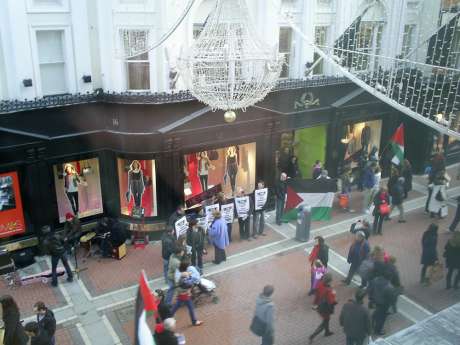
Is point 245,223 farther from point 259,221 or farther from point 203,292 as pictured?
point 203,292

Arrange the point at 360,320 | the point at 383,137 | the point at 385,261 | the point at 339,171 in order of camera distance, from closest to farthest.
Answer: the point at 360,320
the point at 385,261
the point at 339,171
the point at 383,137

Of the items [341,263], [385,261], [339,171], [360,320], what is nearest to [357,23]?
[339,171]

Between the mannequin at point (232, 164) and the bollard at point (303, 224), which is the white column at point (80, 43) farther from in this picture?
the bollard at point (303, 224)

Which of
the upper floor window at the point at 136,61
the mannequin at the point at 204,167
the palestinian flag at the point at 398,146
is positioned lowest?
the mannequin at the point at 204,167

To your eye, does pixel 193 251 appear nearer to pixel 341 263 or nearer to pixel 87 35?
pixel 341 263

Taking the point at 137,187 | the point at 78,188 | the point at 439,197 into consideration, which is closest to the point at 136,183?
the point at 137,187

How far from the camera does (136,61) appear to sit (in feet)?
44.7

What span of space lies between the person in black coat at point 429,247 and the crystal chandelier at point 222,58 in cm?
574

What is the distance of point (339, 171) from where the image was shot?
18938mm

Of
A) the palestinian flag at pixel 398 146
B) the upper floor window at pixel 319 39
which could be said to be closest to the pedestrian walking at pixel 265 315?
the palestinian flag at pixel 398 146

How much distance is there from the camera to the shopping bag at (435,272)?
1202 centimetres

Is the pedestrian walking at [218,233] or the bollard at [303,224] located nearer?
the pedestrian walking at [218,233]

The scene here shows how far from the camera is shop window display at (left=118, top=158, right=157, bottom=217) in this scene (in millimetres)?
14344

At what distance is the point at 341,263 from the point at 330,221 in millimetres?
2853
